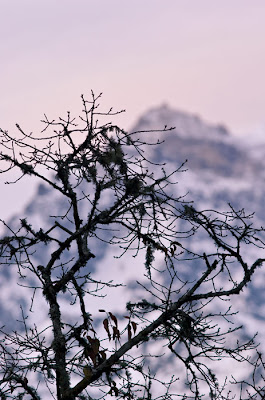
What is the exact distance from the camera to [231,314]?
31.2ft

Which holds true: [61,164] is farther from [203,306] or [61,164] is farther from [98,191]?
[203,306]

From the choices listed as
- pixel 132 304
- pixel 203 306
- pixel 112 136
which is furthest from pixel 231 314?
pixel 112 136

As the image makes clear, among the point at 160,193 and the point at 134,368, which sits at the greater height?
the point at 160,193

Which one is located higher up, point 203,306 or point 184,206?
point 184,206

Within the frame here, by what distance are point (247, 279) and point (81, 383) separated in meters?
2.56

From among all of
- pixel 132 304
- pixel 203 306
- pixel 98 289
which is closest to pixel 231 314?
pixel 203 306

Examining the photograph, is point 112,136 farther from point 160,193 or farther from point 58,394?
point 58,394

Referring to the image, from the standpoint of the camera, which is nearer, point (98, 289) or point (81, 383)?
point (81, 383)

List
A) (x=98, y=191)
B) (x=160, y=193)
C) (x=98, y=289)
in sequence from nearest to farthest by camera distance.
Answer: (x=98, y=191)
(x=160, y=193)
(x=98, y=289)

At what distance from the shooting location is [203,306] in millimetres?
9367

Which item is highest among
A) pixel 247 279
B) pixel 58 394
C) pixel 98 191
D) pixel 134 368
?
pixel 247 279

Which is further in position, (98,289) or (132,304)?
(98,289)

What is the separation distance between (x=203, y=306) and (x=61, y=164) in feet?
8.90

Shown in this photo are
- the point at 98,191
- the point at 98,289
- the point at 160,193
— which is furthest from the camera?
the point at 98,289
